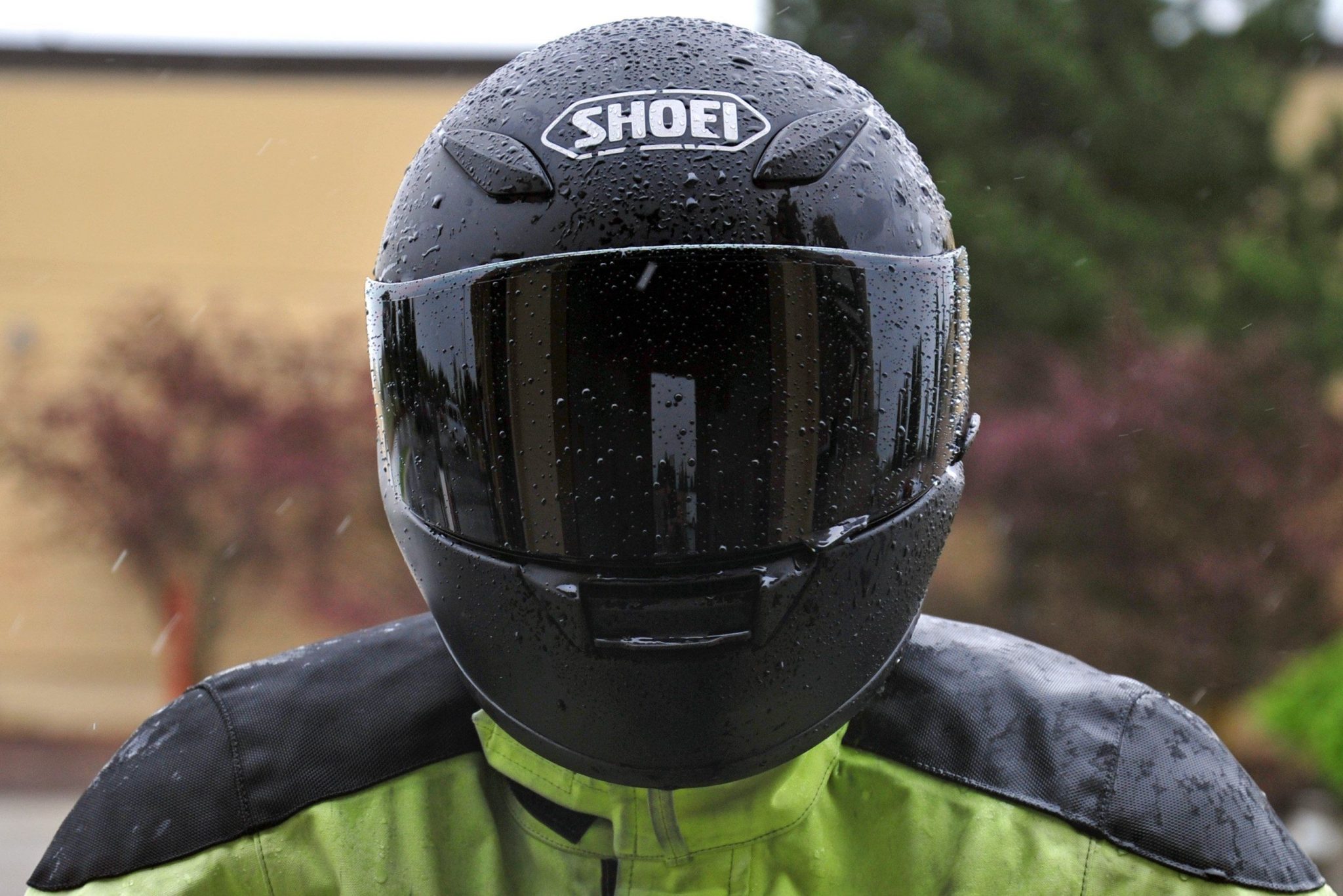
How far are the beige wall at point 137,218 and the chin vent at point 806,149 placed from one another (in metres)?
8.10

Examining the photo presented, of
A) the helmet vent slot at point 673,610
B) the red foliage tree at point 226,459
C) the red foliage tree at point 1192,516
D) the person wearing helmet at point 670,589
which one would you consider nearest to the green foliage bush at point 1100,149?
the red foliage tree at point 1192,516

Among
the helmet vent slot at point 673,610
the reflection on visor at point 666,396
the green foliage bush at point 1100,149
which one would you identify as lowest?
the green foliage bush at point 1100,149

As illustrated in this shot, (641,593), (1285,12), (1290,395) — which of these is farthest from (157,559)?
(1285,12)

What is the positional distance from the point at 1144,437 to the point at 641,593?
6313mm

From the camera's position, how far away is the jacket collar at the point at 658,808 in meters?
1.46

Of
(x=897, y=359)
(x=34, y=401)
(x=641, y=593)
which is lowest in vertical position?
(x=34, y=401)

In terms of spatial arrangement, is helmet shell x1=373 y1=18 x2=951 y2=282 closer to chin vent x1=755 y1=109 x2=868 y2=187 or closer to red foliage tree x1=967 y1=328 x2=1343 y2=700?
chin vent x1=755 y1=109 x2=868 y2=187

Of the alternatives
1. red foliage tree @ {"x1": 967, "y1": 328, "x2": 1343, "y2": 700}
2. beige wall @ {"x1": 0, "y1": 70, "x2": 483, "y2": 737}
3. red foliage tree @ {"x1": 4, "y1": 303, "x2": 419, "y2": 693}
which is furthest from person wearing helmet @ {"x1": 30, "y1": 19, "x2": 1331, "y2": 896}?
beige wall @ {"x1": 0, "y1": 70, "x2": 483, "y2": 737}

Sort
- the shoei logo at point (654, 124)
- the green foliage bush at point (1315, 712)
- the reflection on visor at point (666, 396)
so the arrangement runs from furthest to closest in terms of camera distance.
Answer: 1. the green foliage bush at point (1315, 712)
2. the shoei logo at point (654, 124)
3. the reflection on visor at point (666, 396)

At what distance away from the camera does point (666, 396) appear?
1.33 meters

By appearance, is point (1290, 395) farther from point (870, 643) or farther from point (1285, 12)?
point (870, 643)

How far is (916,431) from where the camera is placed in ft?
4.93

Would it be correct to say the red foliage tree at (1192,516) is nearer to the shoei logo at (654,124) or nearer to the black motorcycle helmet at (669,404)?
the black motorcycle helmet at (669,404)

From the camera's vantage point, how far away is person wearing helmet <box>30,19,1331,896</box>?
135 cm
